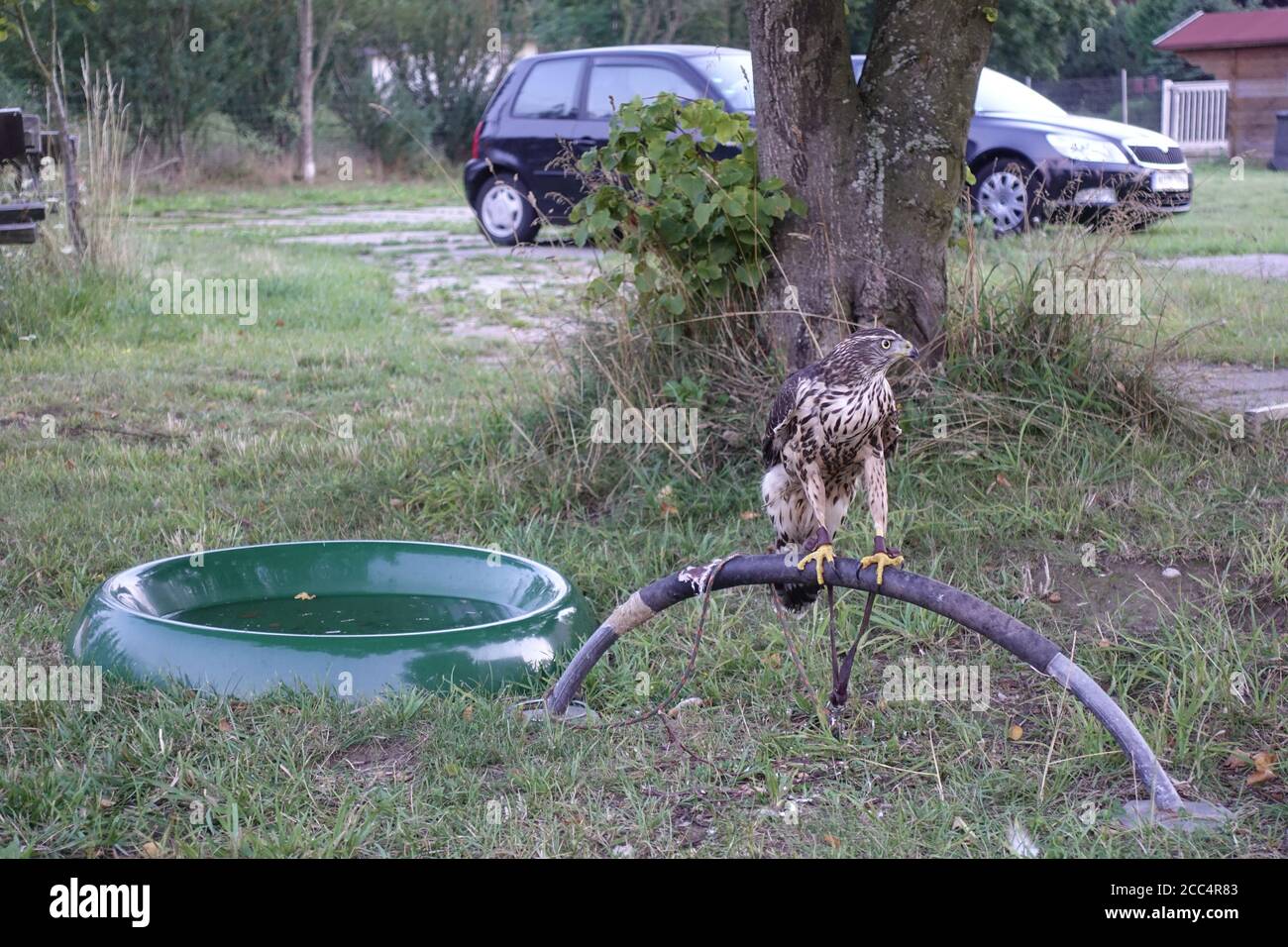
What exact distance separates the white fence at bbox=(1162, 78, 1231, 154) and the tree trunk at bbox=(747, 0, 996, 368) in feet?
78.0

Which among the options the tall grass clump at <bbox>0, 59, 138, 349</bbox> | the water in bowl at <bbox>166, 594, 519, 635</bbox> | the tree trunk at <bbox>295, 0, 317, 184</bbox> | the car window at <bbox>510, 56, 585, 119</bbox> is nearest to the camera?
the water in bowl at <bbox>166, 594, 519, 635</bbox>

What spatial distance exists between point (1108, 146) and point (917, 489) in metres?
7.18

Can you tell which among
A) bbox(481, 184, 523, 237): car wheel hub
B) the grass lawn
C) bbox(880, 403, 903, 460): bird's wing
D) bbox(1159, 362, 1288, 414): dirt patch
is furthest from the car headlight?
bbox(880, 403, 903, 460): bird's wing

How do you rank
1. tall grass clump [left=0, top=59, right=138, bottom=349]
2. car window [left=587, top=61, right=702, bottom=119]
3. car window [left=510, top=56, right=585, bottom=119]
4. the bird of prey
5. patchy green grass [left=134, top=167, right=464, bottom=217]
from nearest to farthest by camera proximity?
the bird of prey
tall grass clump [left=0, top=59, right=138, bottom=349]
car window [left=587, top=61, right=702, bottom=119]
car window [left=510, top=56, right=585, bottom=119]
patchy green grass [left=134, top=167, right=464, bottom=217]

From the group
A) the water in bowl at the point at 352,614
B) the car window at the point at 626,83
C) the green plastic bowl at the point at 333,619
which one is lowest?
the water in bowl at the point at 352,614

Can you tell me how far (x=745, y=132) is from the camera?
5.94m

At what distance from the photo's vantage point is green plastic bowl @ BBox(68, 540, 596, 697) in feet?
12.6

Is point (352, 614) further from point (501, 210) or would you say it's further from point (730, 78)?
point (501, 210)

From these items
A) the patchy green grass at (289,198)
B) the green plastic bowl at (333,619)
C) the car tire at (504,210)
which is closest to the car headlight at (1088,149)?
the car tire at (504,210)

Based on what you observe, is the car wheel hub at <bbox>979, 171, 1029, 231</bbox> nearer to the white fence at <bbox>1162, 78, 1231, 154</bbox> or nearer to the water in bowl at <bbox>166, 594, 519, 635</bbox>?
the water in bowl at <bbox>166, 594, 519, 635</bbox>

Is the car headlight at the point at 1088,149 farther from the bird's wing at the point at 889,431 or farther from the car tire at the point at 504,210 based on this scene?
the bird's wing at the point at 889,431

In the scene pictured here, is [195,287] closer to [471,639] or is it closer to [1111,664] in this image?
[471,639]

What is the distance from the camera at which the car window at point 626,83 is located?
37.9 ft
